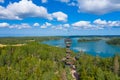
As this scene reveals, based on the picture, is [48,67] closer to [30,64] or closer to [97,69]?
[30,64]

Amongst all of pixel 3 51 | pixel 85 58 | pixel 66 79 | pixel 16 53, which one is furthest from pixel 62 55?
pixel 66 79

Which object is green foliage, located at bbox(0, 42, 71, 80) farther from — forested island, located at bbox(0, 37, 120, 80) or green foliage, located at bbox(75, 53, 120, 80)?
green foliage, located at bbox(75, 53, 120, 80)

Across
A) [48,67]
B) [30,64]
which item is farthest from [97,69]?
[30,64]

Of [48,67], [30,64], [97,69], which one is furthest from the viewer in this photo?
[48,67]

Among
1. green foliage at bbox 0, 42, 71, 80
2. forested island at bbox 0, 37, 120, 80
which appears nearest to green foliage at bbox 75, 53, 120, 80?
forested island at bbox 0, 37, 120, 80

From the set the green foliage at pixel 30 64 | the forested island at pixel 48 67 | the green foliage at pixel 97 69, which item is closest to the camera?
the green foliage at pixel 97 69

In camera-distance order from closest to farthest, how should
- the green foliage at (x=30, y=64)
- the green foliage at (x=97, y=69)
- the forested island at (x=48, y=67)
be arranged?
the green foliage at (x=97, y=69), the forested island at (x=48, y=67), the green foliage at (x=30, y=64)

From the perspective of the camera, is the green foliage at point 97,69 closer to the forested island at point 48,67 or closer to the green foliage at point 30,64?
the forested island at point 48,67

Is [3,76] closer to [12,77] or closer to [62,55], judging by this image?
[12,77]

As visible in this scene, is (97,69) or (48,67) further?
(48,67)

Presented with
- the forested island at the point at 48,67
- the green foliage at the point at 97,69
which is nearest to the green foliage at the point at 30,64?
the forested island at the point at 48,67
